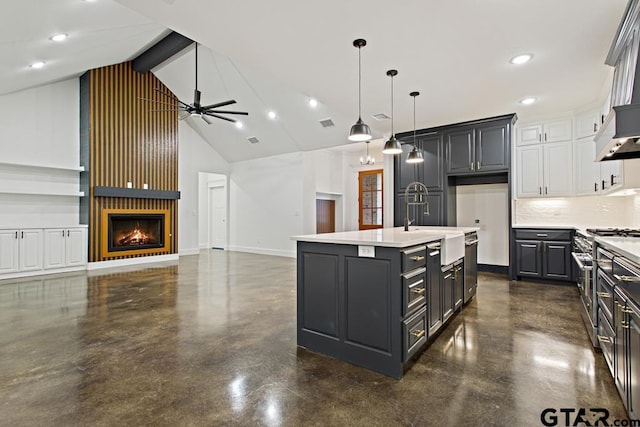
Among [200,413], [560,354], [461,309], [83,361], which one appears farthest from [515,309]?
[83,361]

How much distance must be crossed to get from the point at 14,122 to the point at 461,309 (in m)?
8.26

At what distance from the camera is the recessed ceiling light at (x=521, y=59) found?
3.57 m

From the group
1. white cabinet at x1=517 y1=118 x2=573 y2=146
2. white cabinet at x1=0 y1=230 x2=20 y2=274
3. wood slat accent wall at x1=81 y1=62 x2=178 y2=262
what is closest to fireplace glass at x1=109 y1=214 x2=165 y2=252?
wood slat accent wall at x1=81 y1=62 x2=178 y2=262

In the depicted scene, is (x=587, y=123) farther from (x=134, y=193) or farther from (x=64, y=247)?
(x=64, y=247)

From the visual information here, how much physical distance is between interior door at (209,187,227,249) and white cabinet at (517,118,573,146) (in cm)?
890

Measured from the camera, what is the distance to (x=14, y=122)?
6273mm

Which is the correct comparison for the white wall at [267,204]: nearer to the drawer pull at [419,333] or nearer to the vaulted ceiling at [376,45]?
the vaulted ceiling at [376,45]

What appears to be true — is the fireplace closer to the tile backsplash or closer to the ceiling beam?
the ceiling beam


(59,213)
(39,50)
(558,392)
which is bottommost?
(558,392)

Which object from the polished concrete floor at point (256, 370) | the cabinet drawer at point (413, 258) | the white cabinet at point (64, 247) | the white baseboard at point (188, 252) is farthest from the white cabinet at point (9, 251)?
the cabinet drawer at point (413, 258)

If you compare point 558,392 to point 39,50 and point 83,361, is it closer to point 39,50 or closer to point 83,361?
point 83,361

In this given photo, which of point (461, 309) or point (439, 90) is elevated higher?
point (439, 90)

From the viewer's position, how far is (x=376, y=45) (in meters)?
3.36

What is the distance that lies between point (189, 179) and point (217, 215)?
88.3 inches
